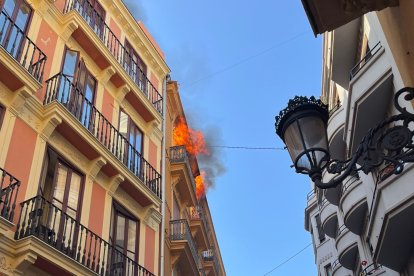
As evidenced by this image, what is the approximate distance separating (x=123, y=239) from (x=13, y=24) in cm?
638

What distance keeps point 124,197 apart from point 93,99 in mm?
3091

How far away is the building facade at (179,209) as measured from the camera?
54.0 feet

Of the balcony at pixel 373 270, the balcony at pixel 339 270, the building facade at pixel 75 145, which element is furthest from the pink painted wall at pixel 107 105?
the balcony at pixel 339 270

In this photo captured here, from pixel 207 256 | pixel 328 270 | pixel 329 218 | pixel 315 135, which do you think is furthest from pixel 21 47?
pixel 328 270

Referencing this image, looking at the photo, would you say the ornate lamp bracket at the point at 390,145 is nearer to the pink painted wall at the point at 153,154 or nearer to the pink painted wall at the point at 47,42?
the pink painted wall at the point at 47,42

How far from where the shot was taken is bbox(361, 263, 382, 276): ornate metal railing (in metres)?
14.6

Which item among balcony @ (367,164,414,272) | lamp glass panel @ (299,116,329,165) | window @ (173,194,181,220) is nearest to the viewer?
lamp glass panel @ (299,116,329,165)

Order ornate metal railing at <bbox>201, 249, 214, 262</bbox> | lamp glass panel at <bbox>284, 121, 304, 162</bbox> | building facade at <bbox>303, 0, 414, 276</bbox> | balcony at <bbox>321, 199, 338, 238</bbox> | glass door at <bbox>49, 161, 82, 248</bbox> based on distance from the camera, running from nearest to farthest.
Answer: lamp glass panel at <bbox>284, 121, 304, 162</bbox> < building facade at <bbox>303, 0, 414, 276</bbox> < glass door at <bbox>49, 161, 82, 248</bbox> < balcony at <bbox>321, 199, 338, 238</bbox> < ornate metal railing at <bbox>201, 249, 214, 262</bbox>

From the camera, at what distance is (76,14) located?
13.0 m

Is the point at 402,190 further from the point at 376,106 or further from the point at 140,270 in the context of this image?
the point at 140,270

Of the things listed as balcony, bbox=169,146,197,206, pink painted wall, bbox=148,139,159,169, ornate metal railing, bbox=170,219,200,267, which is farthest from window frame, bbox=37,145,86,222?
balcony, bbox=169,146,197,206

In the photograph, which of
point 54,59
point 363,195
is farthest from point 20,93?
point 363,195

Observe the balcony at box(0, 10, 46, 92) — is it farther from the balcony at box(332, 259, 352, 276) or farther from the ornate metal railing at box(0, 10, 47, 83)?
the balcony at box(332, 259, 352, 276)

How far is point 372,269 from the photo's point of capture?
49.6ft
